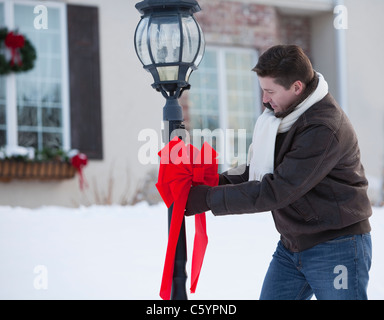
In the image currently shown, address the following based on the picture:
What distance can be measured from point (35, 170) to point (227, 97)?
302cm

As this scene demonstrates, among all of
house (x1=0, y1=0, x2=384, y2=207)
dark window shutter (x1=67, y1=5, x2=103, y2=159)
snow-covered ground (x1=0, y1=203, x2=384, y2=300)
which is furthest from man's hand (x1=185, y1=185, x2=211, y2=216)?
dark window shutter (x1=67, y1=5, x2=103, y2=159)

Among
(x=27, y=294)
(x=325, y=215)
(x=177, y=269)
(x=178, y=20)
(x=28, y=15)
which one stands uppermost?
(x=28, y=15)

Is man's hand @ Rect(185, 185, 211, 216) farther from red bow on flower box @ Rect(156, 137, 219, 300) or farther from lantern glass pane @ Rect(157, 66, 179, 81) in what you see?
lantern glass pane @ Rect(157, 66, 179, 81)

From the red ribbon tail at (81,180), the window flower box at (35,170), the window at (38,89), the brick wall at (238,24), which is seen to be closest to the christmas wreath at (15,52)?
the window at (38,89)

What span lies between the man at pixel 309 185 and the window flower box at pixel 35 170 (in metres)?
5.14

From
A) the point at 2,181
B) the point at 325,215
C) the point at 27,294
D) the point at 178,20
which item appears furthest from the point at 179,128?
the point at 2,181

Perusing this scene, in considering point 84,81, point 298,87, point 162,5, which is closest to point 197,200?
point 298,87

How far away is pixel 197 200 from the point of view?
9.66ft

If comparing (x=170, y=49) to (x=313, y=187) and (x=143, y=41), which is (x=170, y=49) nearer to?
(x=143, y=41)
